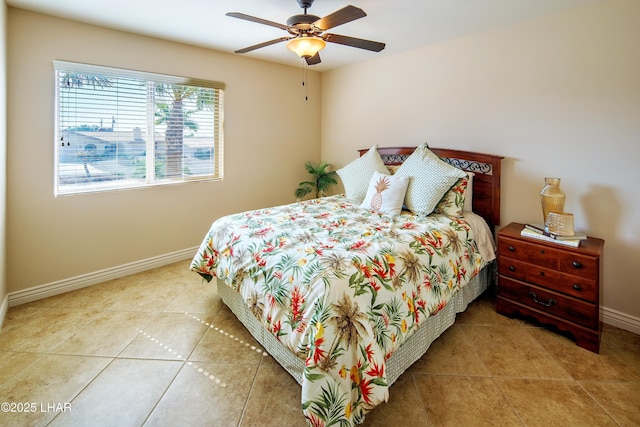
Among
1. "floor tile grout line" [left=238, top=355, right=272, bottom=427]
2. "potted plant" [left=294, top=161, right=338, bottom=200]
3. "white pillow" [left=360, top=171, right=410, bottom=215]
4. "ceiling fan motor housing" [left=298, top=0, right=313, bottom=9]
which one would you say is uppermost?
"ceiling fan motor housing" [left=298, top=0, right=313, bottom=9]

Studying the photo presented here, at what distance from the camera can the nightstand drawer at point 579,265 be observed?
6.63 ft

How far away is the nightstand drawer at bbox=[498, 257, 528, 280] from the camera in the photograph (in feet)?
7.75

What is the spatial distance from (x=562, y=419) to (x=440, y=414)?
0.59 m

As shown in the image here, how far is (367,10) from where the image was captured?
95.2 inches

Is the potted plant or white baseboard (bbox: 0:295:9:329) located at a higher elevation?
the potted plant

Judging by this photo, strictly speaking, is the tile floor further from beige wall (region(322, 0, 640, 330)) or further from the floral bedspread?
beige wall (region(322, 0, 640, 330))

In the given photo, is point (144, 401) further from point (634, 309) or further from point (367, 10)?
point (634, 309)

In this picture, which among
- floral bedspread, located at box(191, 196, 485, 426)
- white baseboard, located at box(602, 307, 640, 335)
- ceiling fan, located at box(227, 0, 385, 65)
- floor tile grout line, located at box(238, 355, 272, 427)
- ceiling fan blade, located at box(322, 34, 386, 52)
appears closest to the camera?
floral bedspread, located at box(191, 196, 485, 426)

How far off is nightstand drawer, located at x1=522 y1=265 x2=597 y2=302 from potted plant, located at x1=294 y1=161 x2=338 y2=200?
268 cm

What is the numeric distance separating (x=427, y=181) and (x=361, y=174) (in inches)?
28.8

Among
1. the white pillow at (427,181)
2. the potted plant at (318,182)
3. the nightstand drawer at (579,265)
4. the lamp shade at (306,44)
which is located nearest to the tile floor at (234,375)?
the nightstand drawer at (579,265)

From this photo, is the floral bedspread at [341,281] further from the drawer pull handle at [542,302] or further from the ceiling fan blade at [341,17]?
the ceiling fan blade at [341,17]

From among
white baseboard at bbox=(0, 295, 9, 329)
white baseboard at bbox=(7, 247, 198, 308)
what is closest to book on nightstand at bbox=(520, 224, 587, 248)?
white baseboard at bbox=(7, 247, 198, 308)

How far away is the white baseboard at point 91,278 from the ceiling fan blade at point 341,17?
2.82m
